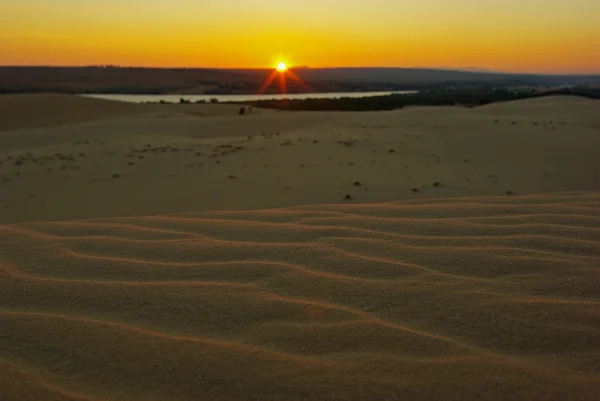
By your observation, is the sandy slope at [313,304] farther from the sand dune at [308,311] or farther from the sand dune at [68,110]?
Answer: the sand dune at [68,110]

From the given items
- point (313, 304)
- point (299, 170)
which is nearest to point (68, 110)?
point (299, 170)

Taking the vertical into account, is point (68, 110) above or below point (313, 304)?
above

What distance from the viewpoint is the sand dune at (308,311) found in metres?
1.32

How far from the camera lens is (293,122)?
15305 mm

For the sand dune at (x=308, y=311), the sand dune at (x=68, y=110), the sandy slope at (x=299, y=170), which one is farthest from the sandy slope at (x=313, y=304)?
the sand dune at (x=68, y=110)

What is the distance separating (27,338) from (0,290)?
0.50 meters

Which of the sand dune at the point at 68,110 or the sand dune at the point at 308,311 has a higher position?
the sand dune at the point at 68,110

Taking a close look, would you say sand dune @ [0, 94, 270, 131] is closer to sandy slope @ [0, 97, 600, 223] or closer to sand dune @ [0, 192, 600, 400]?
sandy slope @ [0, 97, 600, 223]

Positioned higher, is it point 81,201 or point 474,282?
point 474,282

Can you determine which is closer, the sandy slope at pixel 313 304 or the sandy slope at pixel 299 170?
the sandy slope at pixel 313 304

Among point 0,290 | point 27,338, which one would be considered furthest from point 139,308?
point 0,290

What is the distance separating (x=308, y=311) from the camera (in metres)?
1.71

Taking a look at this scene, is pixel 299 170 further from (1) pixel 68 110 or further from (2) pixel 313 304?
(1) pixel 68 110

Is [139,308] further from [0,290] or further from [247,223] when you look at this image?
[247,223]
